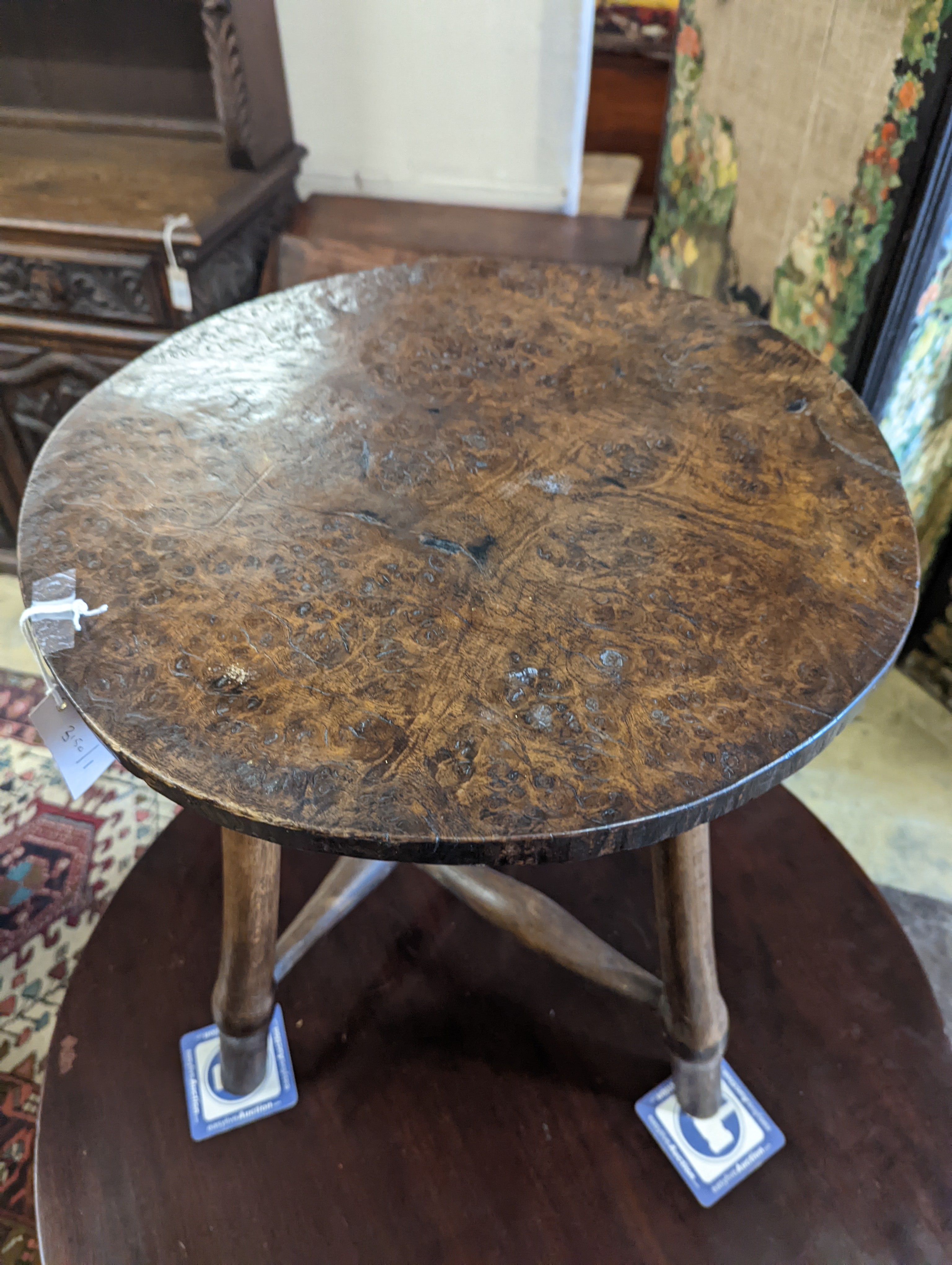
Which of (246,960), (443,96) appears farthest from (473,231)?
(246,960)

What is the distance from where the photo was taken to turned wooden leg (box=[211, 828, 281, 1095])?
0.81 meters

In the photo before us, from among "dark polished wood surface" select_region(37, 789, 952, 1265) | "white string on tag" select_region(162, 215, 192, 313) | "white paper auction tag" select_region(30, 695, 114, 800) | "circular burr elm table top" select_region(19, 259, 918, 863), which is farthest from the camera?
"white string on tag" select_region(162, 215, 192, 313)

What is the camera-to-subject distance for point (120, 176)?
1.53 meters

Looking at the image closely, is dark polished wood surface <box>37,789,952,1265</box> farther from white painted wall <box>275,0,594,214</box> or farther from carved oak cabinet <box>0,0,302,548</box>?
white painted wall <box>275,0,594,214</box>

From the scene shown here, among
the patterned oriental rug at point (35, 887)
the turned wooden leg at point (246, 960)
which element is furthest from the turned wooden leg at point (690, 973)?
the patterned oriental rug at point (35, 887)

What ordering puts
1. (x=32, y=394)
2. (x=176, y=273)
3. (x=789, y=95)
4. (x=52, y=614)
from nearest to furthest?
(x=52, y=614) < (x=789, y=95) < (x=176, y=273) < (x=32, y=394)

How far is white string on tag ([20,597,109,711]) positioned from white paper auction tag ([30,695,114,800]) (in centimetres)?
8

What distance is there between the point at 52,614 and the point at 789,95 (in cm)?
122

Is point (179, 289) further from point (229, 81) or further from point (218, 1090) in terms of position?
point (218, 1090)

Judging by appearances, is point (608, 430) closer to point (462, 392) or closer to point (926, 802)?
point (462, 392)

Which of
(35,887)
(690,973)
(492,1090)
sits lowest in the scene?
(35,887)

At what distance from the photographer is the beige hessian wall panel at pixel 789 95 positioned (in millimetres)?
1094

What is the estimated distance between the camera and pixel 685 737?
598 millimetres

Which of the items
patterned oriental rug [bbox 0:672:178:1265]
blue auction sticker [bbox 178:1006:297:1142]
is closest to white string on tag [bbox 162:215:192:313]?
patterned oriental rug [bbox 0:672:178:1265]
